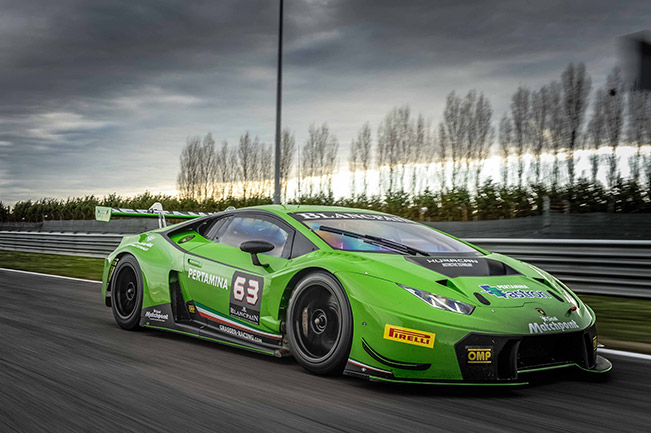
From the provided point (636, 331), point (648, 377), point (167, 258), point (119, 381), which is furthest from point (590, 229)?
point (119, 381)

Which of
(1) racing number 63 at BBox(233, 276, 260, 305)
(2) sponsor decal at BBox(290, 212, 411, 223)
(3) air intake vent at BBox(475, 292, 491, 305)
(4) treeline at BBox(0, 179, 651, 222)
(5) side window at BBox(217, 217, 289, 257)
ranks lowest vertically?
(1) racing number 63 at BBox(233, 276, 260, 305)

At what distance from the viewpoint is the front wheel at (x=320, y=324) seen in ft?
12.9

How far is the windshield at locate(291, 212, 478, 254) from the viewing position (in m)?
4.60

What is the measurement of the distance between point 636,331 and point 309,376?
3.72m

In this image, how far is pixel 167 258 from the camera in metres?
5.65

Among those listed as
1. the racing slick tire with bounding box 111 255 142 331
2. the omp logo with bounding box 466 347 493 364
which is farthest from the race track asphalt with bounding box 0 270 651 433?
the racing slick tire with bounding box 111 255 142 331

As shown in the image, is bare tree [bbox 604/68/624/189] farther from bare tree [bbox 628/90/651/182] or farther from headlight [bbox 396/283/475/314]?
headlight [bbox 396/283/475/314]

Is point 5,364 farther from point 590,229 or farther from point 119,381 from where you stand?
point 590,229

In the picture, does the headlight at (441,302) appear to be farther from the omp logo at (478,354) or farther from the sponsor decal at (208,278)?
the sponsor decal at (208,278)

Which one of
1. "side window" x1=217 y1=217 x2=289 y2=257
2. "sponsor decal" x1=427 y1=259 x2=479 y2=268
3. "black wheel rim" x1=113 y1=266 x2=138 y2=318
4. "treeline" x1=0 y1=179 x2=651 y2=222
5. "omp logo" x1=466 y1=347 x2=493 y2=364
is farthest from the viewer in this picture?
"treeline" x1=0 y1=179 x2=651 y2=222

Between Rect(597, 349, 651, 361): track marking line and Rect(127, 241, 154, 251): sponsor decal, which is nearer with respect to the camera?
Rect(597, 349, 651, 361): track marking line

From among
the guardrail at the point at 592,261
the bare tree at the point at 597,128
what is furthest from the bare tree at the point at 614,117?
the guardrail at the point at 592,261

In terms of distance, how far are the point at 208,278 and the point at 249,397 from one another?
1.64 meters

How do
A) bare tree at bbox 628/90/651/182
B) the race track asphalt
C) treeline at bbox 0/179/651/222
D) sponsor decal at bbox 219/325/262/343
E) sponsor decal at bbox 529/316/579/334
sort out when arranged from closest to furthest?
the race track asphalt, sponsor decal at bbox 529/316/579/334, sponsor decal at bbox 219/325/262/343, treeline at bbox 0/179/651/222, bare tree at bbox 628/90/651/182
